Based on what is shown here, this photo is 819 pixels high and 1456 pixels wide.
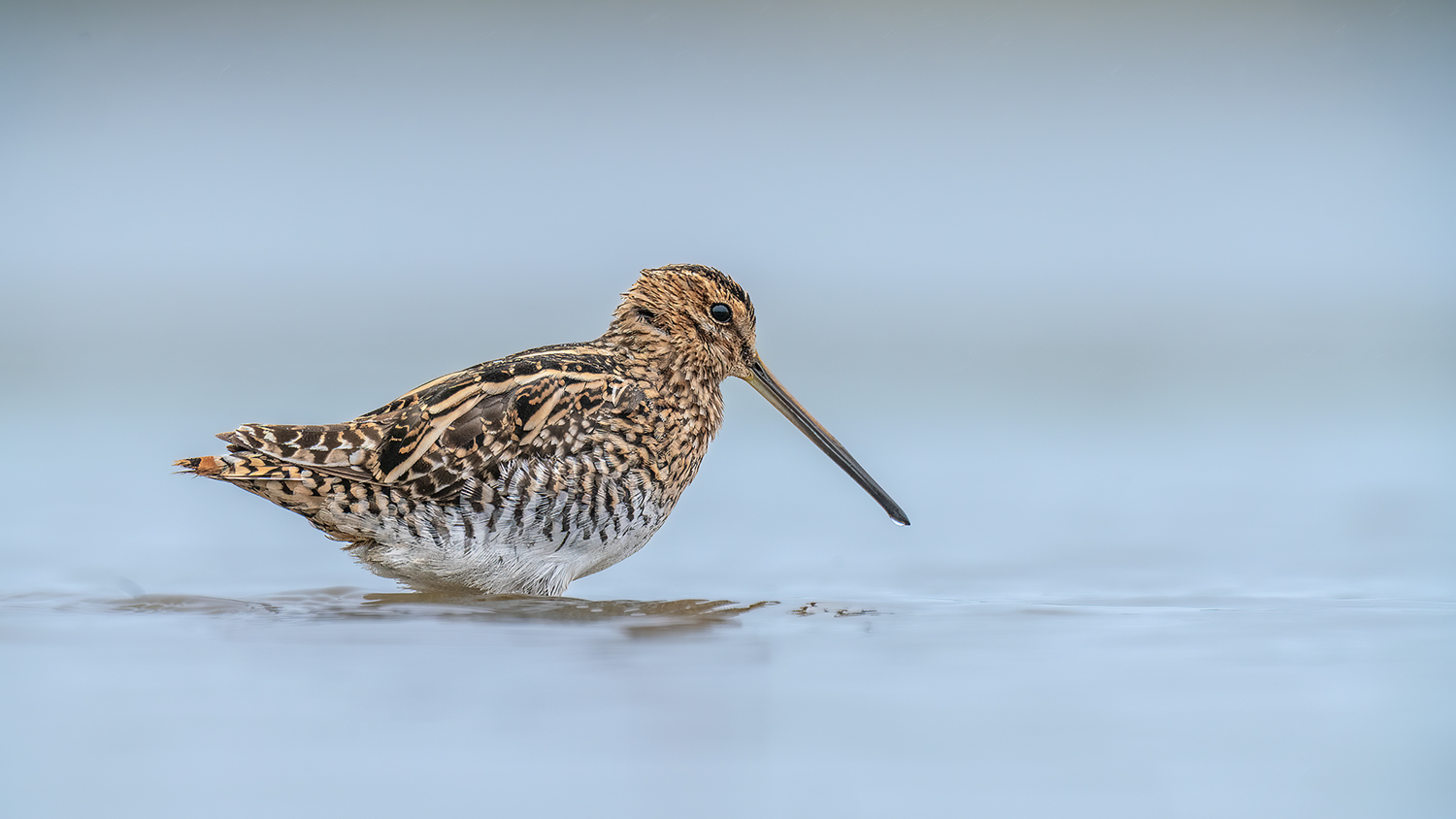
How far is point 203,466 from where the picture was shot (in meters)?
5.08

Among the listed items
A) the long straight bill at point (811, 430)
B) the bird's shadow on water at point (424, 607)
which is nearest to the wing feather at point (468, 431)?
the bird's shadow on water at point (424, 607)

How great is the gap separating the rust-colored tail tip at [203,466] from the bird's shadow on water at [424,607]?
0.43 m

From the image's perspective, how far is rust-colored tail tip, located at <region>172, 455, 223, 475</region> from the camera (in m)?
5.08

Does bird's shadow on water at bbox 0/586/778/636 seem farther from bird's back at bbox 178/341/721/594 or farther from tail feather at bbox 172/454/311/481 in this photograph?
tail feather at bbox 172/454/311/481

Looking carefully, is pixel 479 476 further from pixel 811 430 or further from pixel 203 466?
pixel 811 430

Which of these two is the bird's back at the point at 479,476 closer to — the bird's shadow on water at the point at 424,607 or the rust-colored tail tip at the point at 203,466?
the rust-colored tail tip at the point at 203,466

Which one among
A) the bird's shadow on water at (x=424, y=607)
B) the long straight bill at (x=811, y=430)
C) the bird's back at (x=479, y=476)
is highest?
the long straight bill at (x=811, y=430)

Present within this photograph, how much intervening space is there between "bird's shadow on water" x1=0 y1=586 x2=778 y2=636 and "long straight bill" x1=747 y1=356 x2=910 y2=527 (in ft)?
3.35

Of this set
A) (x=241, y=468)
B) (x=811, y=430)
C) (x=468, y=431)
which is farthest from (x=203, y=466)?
(x=811, y=430)

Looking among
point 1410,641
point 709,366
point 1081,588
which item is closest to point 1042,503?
point 1081,588

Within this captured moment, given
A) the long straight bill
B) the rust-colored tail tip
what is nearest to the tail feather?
the rust-colored tail tip

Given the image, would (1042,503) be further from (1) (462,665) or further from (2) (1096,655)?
(1) (462,665)

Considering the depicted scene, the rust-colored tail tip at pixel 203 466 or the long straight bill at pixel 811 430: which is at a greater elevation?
the long straight bill at pixel 811 430

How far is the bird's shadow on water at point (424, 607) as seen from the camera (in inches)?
183
